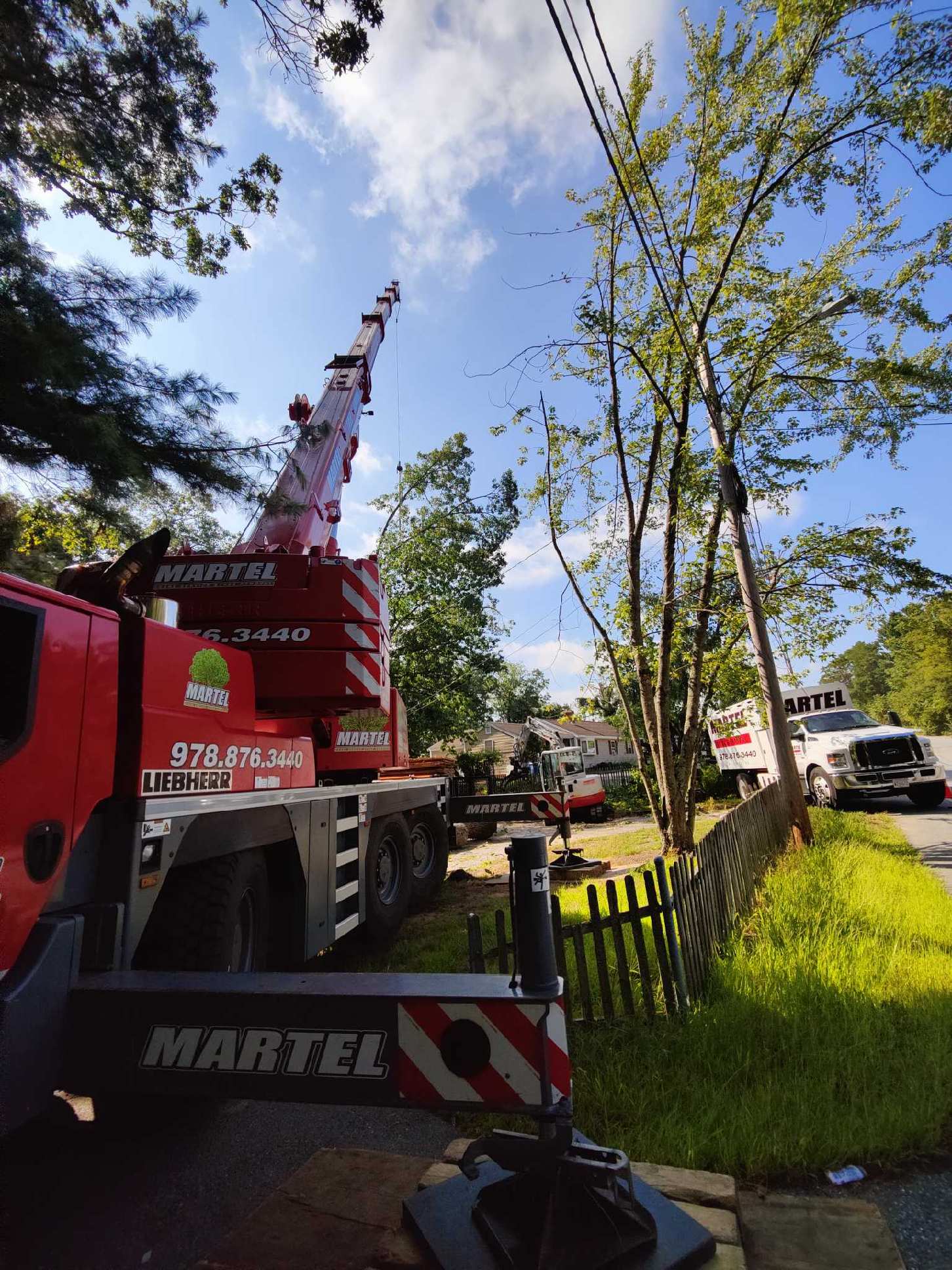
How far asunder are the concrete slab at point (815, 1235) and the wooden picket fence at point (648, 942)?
51.4 inches

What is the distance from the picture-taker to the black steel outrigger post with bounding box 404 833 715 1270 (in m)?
1.79

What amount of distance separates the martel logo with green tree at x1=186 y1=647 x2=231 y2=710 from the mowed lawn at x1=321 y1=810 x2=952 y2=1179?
8.02ft

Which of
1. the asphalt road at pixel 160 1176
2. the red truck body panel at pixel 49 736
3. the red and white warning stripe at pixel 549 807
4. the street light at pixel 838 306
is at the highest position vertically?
the street light at pixel 838 306

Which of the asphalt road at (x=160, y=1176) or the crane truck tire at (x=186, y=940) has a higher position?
the crane truck tire at (x=186, y=940)

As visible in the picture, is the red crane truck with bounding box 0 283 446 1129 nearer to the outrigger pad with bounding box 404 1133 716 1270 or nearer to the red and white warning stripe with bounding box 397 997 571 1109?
the red and white warning stripe with bounding box 397 997 571 1109

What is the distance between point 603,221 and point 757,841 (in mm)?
7673

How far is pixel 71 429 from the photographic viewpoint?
13.8 feet

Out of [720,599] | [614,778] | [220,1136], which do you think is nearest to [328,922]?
[220,1136]

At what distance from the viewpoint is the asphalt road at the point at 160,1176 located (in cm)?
227

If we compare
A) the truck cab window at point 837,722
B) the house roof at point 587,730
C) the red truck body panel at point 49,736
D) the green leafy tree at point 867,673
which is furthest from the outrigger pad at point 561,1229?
the green leafy tree at point 867,673

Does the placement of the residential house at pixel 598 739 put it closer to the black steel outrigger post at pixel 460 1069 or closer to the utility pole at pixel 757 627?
the utility pole at pixel 757 627

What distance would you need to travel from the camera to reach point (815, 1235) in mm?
2074

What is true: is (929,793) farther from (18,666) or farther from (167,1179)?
(18,666)

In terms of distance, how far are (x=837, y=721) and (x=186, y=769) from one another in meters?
16.2
